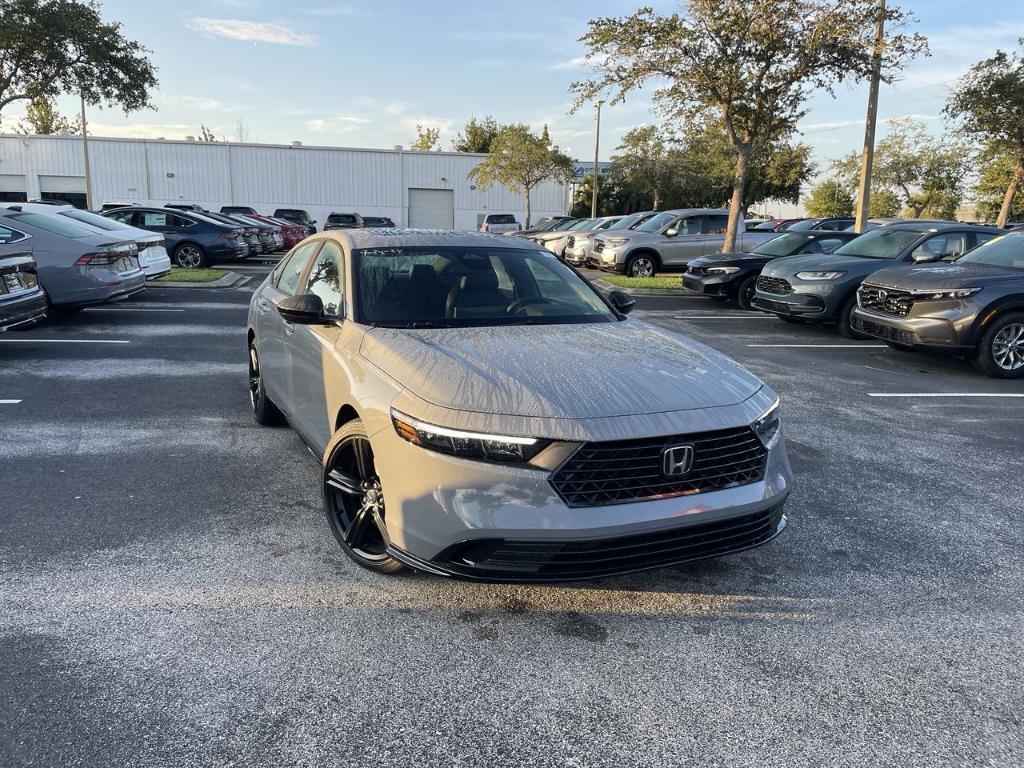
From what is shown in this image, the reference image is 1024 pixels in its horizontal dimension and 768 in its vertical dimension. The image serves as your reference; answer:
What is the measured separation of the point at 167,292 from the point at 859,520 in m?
13.7

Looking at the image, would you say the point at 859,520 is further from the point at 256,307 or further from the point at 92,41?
the point at 92,41

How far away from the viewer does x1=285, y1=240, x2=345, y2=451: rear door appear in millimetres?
3832

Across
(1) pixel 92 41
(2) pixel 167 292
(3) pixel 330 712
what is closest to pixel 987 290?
(3) pixel 330 712

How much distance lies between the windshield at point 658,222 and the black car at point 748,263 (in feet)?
14.5

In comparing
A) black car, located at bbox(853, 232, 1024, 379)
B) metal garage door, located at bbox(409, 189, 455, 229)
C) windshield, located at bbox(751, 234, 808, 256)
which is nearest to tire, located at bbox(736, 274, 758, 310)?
windshield, located at bbox(751, 234, 808, 256)

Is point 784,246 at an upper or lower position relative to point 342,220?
lower

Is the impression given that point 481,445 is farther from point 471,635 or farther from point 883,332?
point 883,332

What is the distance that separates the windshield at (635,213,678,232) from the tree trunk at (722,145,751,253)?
182 centimetres

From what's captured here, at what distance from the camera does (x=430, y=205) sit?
48.8 metres

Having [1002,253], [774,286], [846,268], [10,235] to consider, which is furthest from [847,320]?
[10,235]

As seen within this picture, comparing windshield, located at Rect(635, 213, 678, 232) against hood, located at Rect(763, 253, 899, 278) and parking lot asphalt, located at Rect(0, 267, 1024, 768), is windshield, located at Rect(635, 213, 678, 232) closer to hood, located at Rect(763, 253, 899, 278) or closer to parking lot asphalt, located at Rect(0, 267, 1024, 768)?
hood, located at Rect(763, 253, 899, 278)

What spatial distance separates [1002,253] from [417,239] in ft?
25.7

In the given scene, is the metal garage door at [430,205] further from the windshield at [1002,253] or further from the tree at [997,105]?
the windshield at [1002,253]

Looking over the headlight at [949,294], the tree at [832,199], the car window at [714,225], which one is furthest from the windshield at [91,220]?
the tree at [832,199]
